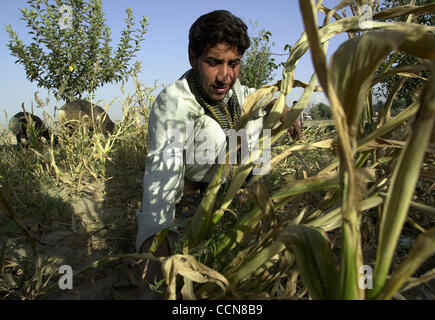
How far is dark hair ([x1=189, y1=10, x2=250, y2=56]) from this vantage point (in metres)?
1.59

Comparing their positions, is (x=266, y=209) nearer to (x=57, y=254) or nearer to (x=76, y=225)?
(x=57, y=254)

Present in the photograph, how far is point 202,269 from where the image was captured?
751 millimetres

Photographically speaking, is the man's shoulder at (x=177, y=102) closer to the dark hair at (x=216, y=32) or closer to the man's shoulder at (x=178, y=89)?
the man's shoulder at (x=178, y=89)

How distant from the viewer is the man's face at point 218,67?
1573 millimetres

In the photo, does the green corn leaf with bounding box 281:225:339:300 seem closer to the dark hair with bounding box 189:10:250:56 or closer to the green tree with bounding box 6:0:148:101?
the dark hair with bounding box 189:10:250:56

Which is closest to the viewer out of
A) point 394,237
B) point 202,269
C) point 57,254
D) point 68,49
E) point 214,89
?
point 394,237

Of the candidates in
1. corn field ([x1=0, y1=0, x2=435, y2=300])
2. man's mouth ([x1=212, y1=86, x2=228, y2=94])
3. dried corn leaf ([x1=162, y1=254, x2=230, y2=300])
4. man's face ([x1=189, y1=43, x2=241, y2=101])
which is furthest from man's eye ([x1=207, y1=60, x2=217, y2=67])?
dried corn leaf ([x1=162, y1=254, x2=230, y2=300])

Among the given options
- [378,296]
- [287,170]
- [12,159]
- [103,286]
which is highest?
[12,159]

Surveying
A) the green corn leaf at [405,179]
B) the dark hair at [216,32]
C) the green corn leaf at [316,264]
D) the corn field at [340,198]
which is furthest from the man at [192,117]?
the green corn leaf at [405,179]

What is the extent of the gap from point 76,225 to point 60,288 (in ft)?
1.96

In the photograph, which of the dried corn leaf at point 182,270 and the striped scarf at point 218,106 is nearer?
the dried corn leaf at point 182,270

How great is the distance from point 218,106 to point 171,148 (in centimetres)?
49
